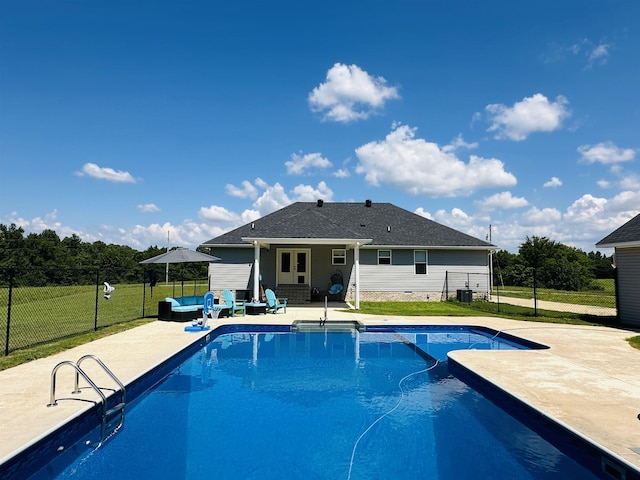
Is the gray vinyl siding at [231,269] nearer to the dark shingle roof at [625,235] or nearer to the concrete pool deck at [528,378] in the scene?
the concrete pool deck at [528,378]

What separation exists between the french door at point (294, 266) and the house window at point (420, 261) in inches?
235

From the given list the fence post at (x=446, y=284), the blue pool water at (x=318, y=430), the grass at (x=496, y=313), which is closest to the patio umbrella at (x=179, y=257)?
the blue pool water at (x=318, y=430)

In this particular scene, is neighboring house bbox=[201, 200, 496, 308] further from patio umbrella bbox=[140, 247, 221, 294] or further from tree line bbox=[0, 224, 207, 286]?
tree line bbox=[0, 224, 207, 286]

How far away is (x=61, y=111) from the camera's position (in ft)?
47.3

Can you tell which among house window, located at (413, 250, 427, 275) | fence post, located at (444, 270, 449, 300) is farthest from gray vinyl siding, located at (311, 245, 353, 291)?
fence post, located at (444, 270, 449, 300)

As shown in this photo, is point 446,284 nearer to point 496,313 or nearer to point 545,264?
point 496,313

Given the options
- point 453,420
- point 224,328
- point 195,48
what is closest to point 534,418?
point 453,420

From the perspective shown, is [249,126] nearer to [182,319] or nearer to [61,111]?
[61,111]

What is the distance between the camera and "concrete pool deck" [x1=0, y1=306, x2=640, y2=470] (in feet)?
13.1

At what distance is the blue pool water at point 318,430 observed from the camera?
4.00 metres

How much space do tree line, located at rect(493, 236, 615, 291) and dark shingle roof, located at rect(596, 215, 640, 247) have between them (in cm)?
2227

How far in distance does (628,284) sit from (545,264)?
106ft

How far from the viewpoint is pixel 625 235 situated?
1306cm

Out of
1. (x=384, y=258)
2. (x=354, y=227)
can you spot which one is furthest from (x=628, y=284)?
(x=354, y=227)
